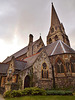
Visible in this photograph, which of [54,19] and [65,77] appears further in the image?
[54,19]

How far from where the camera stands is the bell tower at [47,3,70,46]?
35312 mm

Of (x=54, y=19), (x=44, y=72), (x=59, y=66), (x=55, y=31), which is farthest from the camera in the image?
(x=54, y=19)

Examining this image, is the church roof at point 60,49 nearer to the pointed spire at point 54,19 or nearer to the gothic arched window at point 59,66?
the gothic arched window at point 59,66

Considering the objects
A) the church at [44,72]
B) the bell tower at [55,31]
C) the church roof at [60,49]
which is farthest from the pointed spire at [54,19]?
the church at [44,72]

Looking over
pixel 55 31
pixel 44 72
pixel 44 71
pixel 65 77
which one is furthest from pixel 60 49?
pixel 55 31

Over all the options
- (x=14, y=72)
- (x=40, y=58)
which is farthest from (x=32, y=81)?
(x=40, y=58)

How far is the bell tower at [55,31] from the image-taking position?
35.3 meters

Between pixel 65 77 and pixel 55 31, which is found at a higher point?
pixel 55 31

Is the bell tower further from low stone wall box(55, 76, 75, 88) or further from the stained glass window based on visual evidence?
low stone wall box(55, 76, 75, 88)

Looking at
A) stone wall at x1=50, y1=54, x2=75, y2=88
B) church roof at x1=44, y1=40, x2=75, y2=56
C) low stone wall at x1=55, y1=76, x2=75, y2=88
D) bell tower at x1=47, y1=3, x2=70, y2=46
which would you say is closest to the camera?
low stone wall at x1=55, y1=76, x2=75, y2=88

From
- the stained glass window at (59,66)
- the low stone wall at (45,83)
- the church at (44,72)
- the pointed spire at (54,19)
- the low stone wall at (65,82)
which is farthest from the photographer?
the pointed spire at (54,19)

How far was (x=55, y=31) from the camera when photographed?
3716cm

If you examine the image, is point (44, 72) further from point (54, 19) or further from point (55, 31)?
point (54, 19)

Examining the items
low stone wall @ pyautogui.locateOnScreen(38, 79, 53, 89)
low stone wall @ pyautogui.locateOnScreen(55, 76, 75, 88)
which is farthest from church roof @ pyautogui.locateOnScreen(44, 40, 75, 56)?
low stone wall @ pyautogui.locateOnScreen(38, 79, 53, 89)
